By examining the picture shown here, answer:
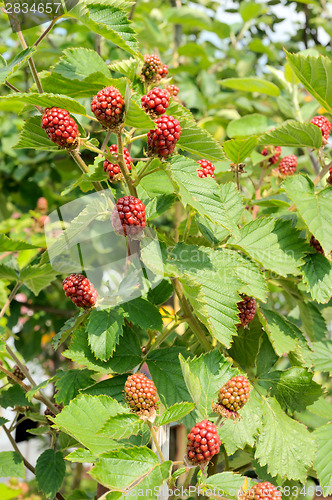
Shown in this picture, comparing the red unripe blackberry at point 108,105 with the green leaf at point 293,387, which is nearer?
the red unripe blackberry at point 108,105

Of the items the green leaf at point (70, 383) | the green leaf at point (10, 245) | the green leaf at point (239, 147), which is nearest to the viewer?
the green leaf at point (70, 383)

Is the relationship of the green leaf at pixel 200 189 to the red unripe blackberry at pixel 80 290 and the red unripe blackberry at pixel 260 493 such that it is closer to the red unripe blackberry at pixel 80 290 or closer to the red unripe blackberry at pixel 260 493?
the red unripe blackberry at pixel 80 290

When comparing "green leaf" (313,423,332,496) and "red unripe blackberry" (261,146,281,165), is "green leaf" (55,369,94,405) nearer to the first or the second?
"green leaf" (313,423,332,496)

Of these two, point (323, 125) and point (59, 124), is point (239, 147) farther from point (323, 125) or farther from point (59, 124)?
point (59, 124)

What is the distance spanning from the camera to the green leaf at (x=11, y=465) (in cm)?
95

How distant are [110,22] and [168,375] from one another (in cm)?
56

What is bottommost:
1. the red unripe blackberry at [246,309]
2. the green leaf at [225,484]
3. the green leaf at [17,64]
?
the green leaf at [225,484]

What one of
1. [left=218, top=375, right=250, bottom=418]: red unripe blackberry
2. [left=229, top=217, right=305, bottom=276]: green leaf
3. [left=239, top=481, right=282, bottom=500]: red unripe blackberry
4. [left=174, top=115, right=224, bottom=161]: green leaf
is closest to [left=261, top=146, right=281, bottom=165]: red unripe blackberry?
[left=229, top=217, right=305, bottom=276]: green leaf

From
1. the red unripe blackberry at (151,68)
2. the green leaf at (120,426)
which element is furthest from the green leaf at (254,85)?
the green leaf at (120,426)

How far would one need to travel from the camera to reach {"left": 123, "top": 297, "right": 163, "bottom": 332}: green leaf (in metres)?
0.77

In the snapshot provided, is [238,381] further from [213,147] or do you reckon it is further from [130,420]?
[213,147]

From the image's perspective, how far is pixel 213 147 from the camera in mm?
727

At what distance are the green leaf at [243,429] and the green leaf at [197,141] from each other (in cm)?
39

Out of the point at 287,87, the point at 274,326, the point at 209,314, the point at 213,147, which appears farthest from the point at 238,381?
the point at 287,87
